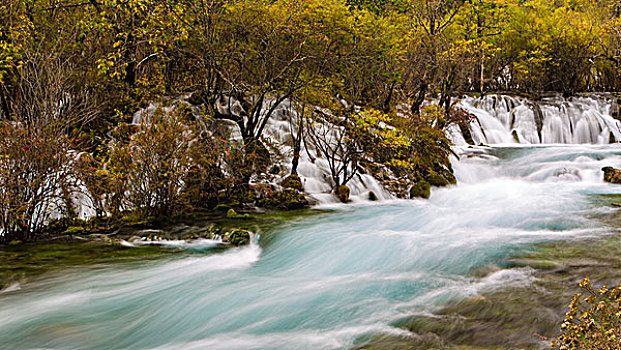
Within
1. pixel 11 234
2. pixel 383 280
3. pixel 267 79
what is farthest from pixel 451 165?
pixel 11 234

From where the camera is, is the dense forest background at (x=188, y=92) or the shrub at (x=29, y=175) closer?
the shrub at (x=29, y=175)

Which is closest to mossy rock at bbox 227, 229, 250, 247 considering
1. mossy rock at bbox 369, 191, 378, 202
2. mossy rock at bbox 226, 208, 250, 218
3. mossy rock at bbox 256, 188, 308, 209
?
mossy rock at bbox 226, 208, 250, 218

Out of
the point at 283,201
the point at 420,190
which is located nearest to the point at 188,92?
the point at 283,201

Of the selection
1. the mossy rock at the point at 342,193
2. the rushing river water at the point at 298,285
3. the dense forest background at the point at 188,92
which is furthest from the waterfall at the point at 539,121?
the rushing river water at the point at 298,285

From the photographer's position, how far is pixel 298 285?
5980 millimetres

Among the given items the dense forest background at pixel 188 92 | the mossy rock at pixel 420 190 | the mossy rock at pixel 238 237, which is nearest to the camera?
the dense forest background at pixel 188 92

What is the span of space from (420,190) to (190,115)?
22.6ft

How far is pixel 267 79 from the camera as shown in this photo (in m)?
11.5

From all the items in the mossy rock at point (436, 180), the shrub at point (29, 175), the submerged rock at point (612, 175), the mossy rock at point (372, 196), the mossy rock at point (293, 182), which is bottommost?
the submerged rock at point (612, 175)

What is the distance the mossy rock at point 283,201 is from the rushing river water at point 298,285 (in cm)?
101

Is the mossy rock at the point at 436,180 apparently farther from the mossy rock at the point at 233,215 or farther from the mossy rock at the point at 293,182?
the mossy rock at the point at 233,215

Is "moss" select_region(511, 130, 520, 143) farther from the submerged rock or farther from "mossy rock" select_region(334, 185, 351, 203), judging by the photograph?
"mossy rock" select_region(334, 185, 351, 203)

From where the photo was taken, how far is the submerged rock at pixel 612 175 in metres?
13.3

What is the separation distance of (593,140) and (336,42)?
14652 millimetres
